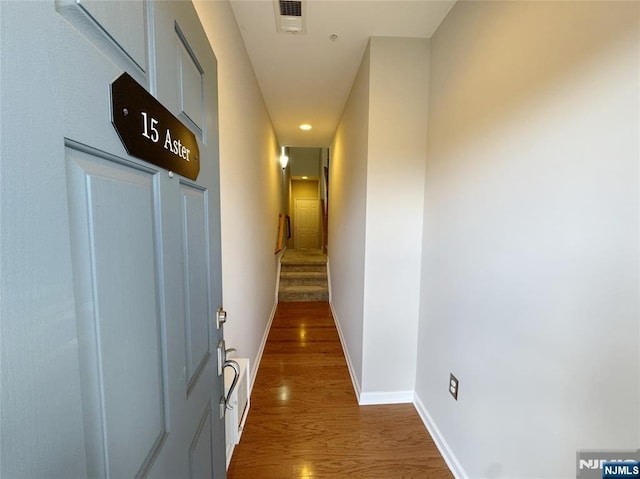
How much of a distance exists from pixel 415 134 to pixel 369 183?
472 millimetres

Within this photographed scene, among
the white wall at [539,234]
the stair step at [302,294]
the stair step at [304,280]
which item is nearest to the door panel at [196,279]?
the white wall at [539,234]

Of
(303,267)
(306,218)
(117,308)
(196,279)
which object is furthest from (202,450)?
(306,218)

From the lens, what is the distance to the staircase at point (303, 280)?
4.39 meters

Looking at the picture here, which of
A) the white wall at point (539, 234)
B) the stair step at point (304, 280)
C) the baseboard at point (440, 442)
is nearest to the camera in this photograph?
the white wall at point (539, 234)

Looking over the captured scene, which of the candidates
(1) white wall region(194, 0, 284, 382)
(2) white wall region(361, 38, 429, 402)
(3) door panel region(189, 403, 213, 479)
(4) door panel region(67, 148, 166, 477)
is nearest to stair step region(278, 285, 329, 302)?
(1) white wall region(194, 0, 284, 382)

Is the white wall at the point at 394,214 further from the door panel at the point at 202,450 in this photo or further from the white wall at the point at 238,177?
the door panel at the point at 202,450

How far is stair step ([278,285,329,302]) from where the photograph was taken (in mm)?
4375

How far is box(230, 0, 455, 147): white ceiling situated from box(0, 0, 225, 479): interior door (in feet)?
3.93

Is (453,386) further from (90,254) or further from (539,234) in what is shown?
(90,254)

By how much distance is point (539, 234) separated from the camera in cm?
96

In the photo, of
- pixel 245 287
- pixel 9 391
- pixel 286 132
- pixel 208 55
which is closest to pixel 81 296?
pixel 9 391

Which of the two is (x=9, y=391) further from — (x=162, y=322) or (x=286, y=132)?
(x=286, y=132)

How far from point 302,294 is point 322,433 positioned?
2.73 m

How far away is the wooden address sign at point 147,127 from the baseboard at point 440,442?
195 centimetres
